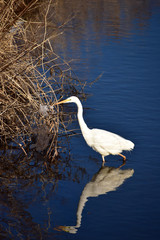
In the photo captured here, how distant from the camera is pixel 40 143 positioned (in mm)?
7164

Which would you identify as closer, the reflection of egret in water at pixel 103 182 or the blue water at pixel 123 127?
the blue water at pixel 123 127

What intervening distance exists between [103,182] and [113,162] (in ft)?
2.54

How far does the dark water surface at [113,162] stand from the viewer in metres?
5.17

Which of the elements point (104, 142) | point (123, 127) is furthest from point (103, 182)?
point (123, 127)

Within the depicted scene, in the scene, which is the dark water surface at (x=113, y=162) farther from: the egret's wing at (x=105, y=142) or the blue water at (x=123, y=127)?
the egret's wing at (x=105, y=142)

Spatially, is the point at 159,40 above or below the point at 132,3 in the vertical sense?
below

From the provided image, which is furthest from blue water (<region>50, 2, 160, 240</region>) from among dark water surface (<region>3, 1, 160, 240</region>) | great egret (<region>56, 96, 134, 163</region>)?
great egret (<region>56, 96, 134, 163</region>)

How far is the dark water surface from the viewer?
5.17m

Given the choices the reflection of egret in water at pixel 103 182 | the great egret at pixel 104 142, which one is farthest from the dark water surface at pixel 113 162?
the great egret at pixel 104 142

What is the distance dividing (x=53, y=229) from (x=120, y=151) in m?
2.26

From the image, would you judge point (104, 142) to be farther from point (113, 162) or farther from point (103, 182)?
point (103, 182)

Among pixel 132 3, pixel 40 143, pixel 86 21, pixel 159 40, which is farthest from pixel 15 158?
pixel 132 3

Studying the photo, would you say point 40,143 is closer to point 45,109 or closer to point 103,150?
point 45,109

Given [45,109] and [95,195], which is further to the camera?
[45,109]
